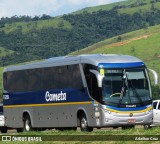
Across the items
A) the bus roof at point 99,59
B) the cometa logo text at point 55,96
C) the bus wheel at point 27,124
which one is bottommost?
the bus wheel at point 27,124

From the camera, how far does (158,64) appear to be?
164m

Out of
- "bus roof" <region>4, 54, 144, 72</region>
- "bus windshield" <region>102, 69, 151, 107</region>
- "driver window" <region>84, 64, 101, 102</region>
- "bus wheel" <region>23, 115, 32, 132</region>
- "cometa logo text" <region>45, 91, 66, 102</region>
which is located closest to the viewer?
"bus windshield" <region>102, 69, 151, 107</region>

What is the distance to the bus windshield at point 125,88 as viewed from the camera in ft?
86.8

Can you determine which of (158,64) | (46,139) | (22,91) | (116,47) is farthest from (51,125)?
(116,47)

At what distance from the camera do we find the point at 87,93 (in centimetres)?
2736

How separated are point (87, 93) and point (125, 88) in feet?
5.71

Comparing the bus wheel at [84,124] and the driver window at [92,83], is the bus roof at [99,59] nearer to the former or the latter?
the driver window at [92,83]

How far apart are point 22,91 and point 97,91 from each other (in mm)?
7451

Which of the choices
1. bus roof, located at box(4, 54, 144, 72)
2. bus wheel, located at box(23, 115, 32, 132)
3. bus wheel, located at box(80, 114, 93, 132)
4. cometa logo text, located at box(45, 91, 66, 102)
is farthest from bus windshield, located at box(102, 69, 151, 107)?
bus wheel, located at box(23, 115, 32, 132)

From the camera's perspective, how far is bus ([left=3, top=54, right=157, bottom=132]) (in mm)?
26505

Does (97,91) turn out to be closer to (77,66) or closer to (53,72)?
(77,66)

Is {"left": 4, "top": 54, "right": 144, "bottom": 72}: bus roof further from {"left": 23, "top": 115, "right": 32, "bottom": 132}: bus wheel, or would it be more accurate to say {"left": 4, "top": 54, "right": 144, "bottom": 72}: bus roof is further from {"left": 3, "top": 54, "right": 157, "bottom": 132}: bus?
{"left": 23, "top": 115, "right": 32, "bottom": 132}: bus wheel

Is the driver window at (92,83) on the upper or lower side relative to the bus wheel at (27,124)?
upper

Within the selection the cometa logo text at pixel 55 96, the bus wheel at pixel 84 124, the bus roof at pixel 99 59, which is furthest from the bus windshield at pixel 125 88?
the cometa logo text at pixel 55 96
